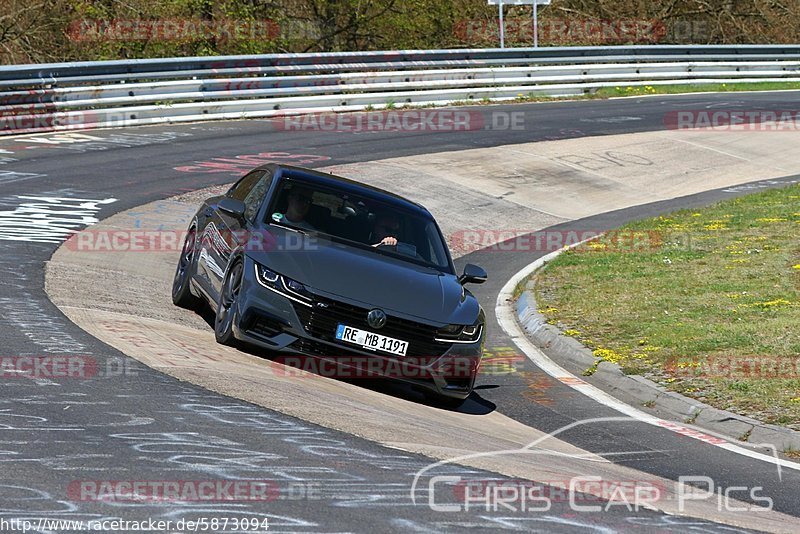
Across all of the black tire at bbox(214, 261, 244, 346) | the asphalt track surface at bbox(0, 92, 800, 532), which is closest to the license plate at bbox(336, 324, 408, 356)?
the asphalt track surface at bbox(0, 92, 800, 532)

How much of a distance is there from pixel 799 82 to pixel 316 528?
35069mm

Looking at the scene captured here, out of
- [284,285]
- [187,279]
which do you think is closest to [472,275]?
[284,285]

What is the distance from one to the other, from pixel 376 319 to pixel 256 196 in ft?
8.55

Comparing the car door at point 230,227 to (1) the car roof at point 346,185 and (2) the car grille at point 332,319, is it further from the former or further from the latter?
(2) the car grille at point 332,319

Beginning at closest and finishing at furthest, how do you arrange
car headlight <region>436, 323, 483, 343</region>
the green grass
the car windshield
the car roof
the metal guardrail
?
car headlight <region>436, 323, 483, 343</region> < the green grass < the car windshield < the car roof < the metal guardrail

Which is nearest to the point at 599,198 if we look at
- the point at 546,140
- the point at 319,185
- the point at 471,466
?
the point at 546,140

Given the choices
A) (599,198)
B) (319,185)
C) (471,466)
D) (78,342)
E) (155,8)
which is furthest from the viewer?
(155,8)

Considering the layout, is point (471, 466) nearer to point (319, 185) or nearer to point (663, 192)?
point (319, 185)

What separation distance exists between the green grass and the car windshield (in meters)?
2.01

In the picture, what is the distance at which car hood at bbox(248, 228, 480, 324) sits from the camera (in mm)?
9258

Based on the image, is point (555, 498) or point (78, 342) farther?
point (78, 342)

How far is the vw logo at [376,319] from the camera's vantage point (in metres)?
9.10

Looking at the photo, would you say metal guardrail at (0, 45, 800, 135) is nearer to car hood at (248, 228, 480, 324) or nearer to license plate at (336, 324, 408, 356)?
car hood at (248, 228, 480, 324)

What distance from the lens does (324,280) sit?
9297 millimetres
